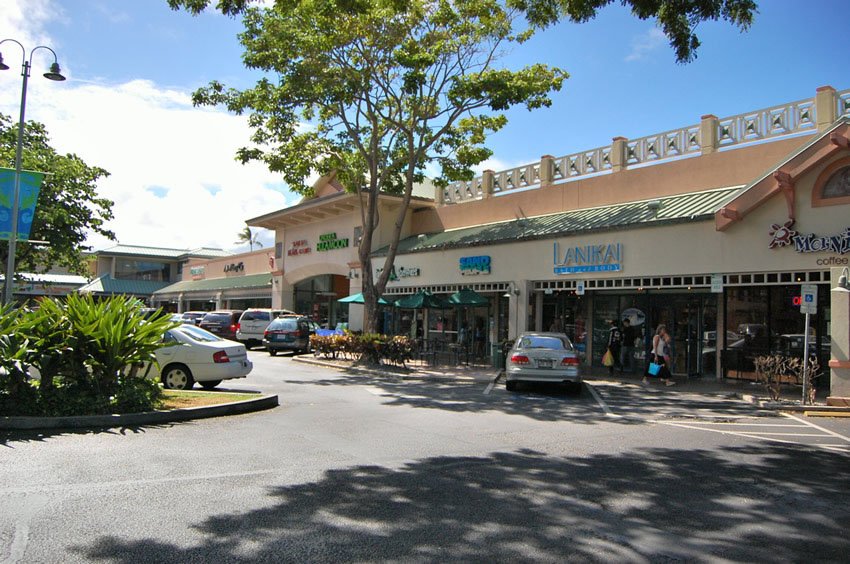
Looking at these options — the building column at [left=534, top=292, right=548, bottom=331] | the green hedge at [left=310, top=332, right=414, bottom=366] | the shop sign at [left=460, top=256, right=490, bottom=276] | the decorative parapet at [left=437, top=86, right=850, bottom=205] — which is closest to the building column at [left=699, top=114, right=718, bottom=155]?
the decorative parapet at [left=437, top=86, right=850, bottom=205]

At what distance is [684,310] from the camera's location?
18.9 m

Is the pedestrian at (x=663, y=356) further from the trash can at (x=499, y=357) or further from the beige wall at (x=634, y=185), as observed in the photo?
the trash can at (x=499, y=357)

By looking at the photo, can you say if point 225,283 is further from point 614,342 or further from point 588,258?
point 614,342

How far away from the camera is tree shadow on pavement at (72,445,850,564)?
462 centimetres

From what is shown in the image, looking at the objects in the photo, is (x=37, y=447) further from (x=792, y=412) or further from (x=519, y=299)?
(x=519, y=299)

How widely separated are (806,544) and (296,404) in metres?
8.98

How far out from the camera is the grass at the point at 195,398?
1059 centimetres

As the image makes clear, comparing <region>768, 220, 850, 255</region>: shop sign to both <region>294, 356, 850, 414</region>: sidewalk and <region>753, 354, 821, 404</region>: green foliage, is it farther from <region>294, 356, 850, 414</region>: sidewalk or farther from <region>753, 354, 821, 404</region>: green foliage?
<region>294, 356, 850, 414</region>: sidewalk

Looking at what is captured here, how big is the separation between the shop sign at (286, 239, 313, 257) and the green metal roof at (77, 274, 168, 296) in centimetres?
2810

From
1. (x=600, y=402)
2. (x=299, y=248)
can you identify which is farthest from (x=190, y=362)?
(x=299, y=248)

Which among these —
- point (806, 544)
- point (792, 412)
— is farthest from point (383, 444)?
point (792, 412)

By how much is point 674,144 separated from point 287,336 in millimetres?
15418

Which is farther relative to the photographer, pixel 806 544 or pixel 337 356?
pixel 337 356

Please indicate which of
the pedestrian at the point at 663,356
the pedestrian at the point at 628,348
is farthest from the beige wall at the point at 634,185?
the pedestrian at the point at 663,356
